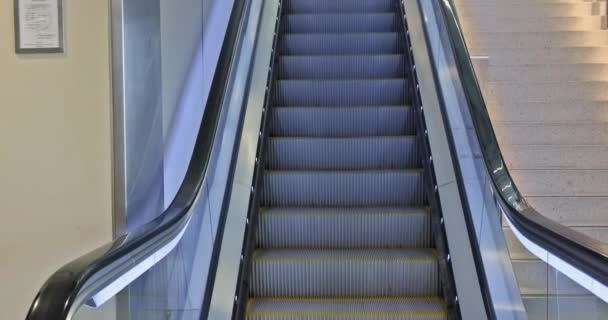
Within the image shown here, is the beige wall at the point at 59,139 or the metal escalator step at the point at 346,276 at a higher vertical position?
the beige wall at the point at 59,139

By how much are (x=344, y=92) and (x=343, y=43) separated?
80 cm

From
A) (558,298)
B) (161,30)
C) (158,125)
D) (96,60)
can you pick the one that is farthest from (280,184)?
(558,298)

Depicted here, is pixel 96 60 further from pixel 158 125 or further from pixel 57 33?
pixel 158 125

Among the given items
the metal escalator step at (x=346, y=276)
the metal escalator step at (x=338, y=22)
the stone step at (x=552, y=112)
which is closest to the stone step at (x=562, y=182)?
the stone step at (x=552, y=112)

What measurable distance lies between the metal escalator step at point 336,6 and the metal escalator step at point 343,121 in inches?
74.5

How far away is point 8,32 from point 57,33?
0.25m

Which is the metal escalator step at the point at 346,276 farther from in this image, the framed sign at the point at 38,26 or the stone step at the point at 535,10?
the stone step at the point at 535,10

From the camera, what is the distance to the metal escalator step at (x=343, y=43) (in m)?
5.25

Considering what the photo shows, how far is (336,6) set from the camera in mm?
5988

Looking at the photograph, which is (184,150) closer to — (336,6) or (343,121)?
(343,121)

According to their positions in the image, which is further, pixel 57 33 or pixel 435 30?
pixel 435 30

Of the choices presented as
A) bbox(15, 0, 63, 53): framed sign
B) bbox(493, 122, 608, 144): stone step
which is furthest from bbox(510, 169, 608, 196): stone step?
bbox(15, 0, 63, 53): framed sign

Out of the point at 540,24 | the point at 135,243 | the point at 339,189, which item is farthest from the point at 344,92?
the point at 135,243

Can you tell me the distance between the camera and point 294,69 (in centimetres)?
496
